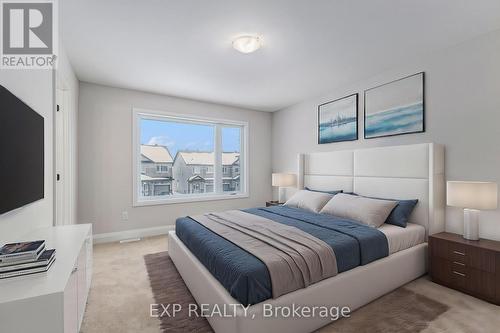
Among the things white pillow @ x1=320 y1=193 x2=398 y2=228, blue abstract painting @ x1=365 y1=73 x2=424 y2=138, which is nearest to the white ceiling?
blue abstract painting @ x1=365 y1=73 x2=424 y2=138

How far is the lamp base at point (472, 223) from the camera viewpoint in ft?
7.27

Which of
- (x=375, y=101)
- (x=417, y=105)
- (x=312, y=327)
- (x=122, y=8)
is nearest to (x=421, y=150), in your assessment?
(x=417, y=105)

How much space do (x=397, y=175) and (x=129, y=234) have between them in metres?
4.03

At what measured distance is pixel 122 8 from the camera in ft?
6.25

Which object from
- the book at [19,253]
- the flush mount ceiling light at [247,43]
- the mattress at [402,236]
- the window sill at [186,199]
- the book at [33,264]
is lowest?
the mattress at [402,236]

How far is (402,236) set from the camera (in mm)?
2373

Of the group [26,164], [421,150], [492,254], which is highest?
[421,150]

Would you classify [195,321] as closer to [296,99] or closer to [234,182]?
[234,182]

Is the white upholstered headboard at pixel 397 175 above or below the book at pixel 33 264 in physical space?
above

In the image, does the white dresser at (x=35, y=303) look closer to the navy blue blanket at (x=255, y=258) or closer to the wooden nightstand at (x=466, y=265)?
the navy blue blanket at (x=255, y=258)

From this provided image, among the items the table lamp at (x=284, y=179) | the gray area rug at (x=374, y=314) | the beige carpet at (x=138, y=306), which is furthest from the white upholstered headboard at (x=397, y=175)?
the gray area rug at (x=374, y=314)

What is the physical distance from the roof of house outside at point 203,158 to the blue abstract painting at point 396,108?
2.66 metres

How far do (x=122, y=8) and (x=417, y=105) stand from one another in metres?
3.24

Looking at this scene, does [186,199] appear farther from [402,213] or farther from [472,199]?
[472,199]
